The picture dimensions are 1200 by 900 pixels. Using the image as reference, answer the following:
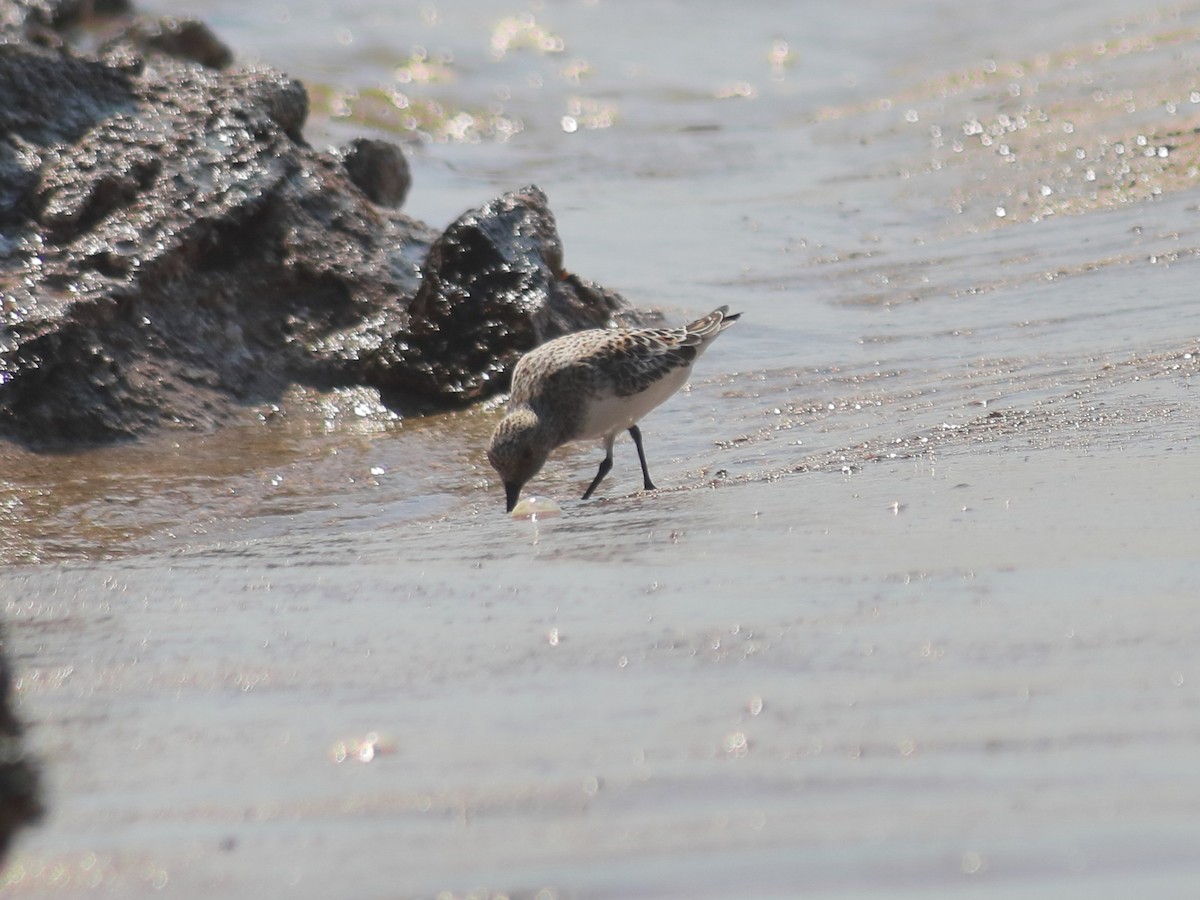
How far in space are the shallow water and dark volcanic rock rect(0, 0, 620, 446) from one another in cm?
35

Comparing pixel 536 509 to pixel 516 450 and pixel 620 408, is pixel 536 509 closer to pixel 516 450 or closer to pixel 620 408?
pixel 516 450

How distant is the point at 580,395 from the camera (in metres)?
6.78

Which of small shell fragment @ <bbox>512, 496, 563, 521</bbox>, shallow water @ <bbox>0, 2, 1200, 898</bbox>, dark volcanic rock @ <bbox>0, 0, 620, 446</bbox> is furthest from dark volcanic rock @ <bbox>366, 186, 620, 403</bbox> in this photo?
small shell fragment @ <bbox>512, 496, 563, 521</bbox>

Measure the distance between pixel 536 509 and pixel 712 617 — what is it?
2310 millimetres

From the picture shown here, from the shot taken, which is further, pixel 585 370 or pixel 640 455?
pixel 640 455

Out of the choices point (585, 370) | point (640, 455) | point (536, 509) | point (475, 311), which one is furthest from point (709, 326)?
point (536, 509)

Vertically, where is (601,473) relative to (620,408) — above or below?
below

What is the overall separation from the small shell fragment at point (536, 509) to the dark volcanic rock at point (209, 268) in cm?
195

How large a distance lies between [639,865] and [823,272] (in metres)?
8.58

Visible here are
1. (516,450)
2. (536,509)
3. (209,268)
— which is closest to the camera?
(536,509)

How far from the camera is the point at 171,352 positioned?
8.10m

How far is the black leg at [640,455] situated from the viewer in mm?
6750

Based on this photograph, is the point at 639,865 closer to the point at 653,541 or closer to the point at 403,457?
the point at 653,541

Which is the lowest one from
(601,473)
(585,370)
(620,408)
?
(601,473)
